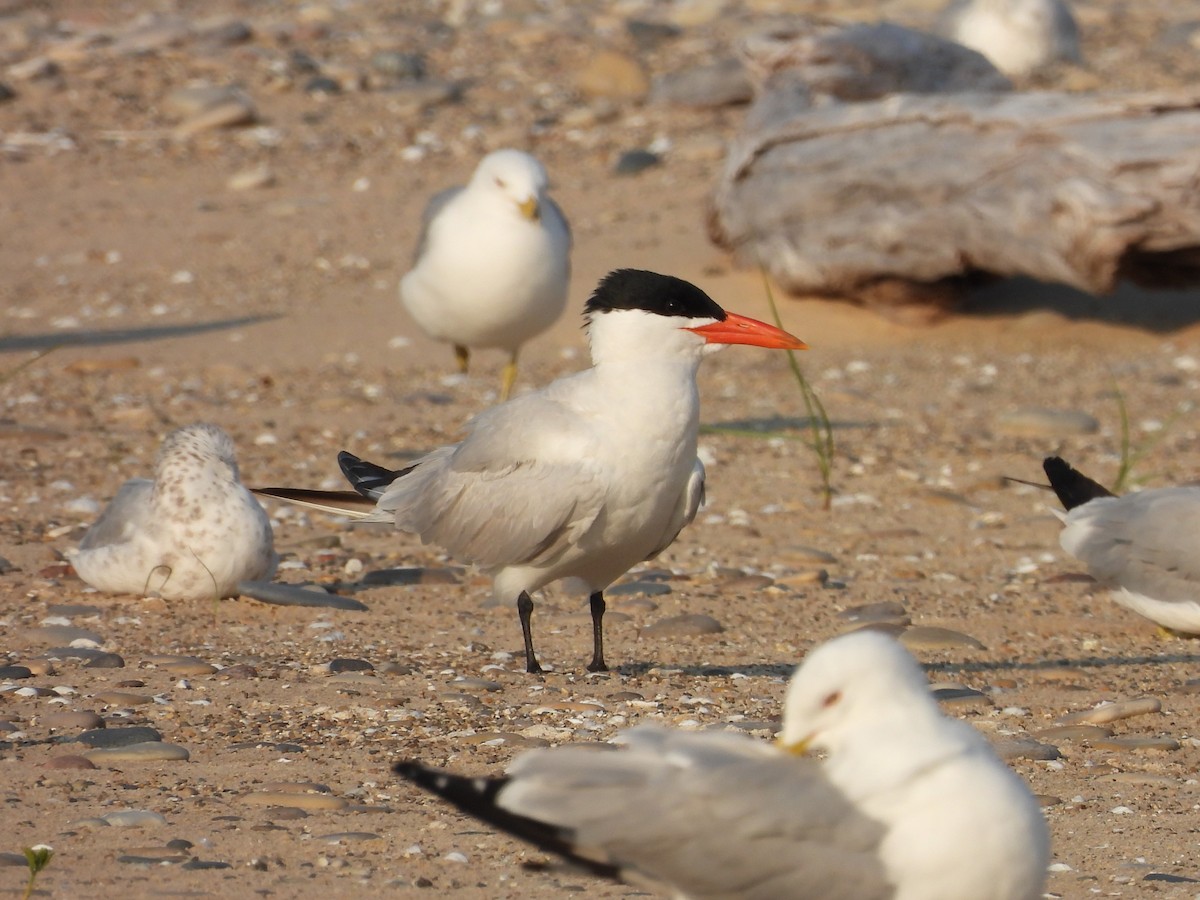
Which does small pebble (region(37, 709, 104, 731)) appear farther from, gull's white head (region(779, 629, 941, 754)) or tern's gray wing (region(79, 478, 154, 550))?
gull's white head (region(779, 629, 941, 754))

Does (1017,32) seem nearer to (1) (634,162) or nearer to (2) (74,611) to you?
(1) (634,162)

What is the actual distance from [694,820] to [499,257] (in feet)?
18.4

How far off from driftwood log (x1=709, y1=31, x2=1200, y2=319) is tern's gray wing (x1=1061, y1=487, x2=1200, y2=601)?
360 cm

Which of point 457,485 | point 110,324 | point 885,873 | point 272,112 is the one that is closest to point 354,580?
point 457,485

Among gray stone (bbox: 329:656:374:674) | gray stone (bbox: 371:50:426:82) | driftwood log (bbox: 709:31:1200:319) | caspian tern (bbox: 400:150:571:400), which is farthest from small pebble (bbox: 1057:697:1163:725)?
gray stone (bbox: 371:50:426:82)

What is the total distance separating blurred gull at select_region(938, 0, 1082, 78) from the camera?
14.6m

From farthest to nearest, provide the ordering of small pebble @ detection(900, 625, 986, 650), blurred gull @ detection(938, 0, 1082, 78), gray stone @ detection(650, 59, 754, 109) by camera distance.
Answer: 1. blurred gull @ detection(938, 0, 1082, 78)
2. gray stone @ detection(650, 59, 754, 109)
3. small pebble @ detection(900, 625, 986, 650)

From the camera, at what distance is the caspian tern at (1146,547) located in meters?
5.51

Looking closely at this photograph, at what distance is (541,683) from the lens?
15.7 ft

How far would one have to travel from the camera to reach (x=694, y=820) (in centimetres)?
269

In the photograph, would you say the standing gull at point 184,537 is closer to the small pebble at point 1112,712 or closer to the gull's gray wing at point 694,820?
the small pebble at point 1112,712

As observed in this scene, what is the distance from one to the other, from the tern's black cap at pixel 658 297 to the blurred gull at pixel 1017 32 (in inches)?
420

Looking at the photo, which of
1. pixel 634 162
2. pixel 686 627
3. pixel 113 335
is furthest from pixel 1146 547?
pixel 634 162

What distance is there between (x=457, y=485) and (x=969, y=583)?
227 cm
